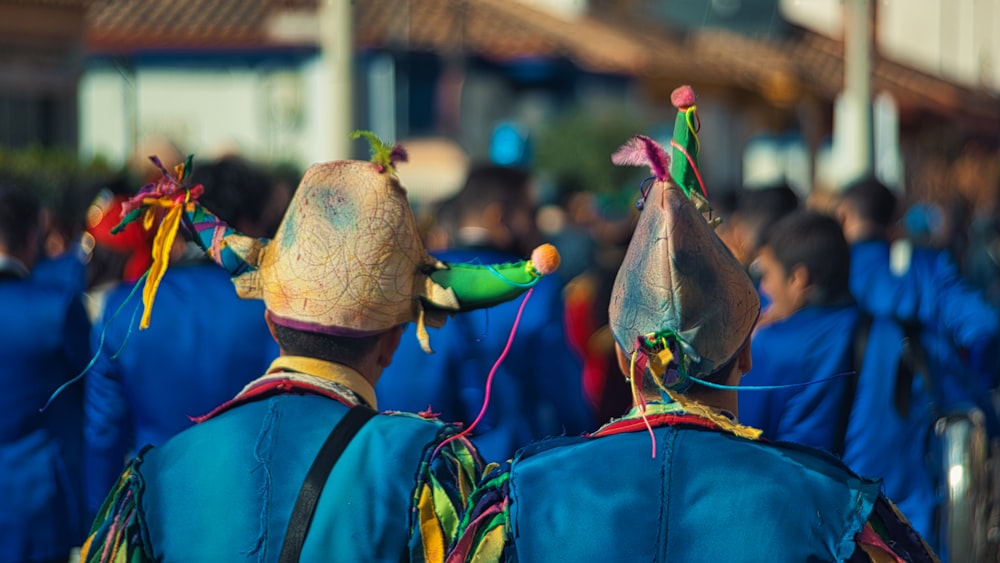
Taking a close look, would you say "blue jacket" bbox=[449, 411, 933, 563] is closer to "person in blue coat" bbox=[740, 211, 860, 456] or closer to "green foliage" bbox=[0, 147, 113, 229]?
"person in blue coat" bbox=[740, 211, 860, 456]

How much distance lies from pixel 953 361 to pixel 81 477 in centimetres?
316

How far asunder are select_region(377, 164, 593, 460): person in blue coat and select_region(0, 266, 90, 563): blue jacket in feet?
3.33

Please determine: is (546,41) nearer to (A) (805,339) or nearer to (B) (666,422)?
(A) (805,339)

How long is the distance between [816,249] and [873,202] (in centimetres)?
216

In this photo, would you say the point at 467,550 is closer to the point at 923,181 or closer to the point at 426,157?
the point at 923,181

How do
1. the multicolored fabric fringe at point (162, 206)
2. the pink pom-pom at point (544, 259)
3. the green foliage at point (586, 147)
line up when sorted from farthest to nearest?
the green foliage at point (586, 147), the multicolored fabric fringe at point (162, 206), the pink pom-pom at point (544, 259)

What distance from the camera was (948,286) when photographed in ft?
23.3

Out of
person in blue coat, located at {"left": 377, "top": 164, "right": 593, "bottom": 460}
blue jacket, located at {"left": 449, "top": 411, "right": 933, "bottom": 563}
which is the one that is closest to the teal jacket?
blue jacket, located at {"left": 449, "top": 411, "right": 933, "bottom": 563}

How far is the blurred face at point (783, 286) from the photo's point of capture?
18.1 ft

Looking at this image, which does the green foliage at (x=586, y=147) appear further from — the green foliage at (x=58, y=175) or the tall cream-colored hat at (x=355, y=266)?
the tall cream-colored hat at (x=355, y=266)

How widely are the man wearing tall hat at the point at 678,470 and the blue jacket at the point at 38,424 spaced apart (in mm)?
2601

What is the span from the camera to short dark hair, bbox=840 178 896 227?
24.6 feet

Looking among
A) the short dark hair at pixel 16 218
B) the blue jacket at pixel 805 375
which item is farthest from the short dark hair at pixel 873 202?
the short dark hair at pixel 16 218

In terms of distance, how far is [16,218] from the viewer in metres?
5.66
